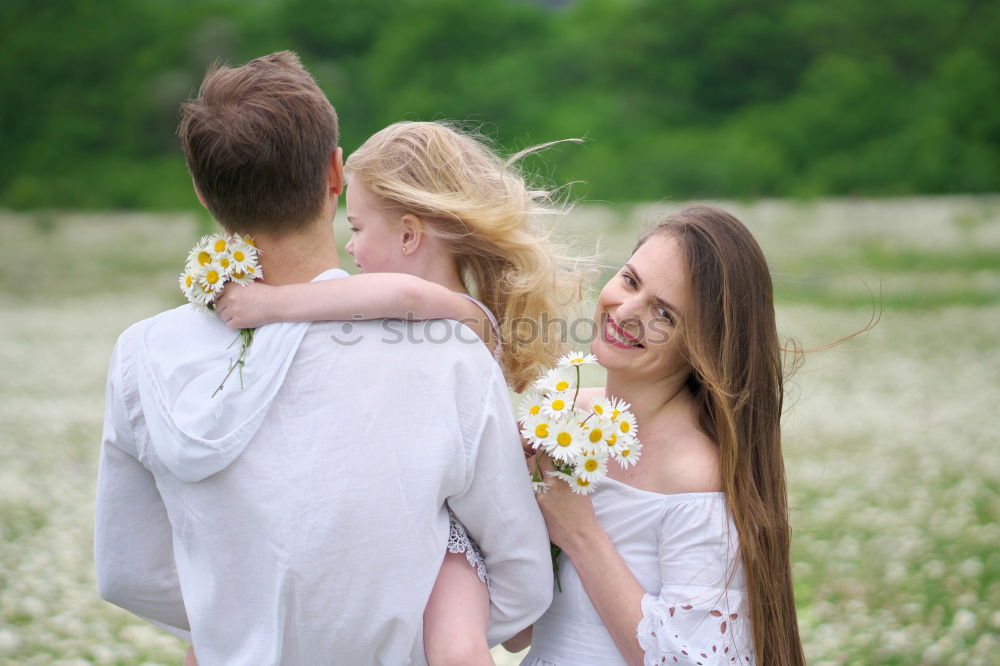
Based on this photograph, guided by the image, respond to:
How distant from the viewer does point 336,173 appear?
2238mm

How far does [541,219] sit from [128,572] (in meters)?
1.66

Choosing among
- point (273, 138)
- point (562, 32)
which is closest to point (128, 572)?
point (273, 138)

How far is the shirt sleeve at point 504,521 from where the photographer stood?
2.14 metres

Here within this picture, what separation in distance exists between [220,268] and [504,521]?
84 cm

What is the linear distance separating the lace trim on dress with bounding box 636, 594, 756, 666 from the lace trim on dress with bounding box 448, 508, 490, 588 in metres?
0.43

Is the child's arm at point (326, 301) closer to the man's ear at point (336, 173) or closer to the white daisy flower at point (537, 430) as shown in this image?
the man's ear at point (336, 173)

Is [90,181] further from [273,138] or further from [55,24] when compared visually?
[273,138]

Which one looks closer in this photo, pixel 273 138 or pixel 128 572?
pixel 273 138

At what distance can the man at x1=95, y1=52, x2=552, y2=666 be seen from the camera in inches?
79.6

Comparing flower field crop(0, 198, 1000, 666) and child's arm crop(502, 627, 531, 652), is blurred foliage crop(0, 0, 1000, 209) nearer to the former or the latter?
flower field crop(0, 198, 1000, 666)

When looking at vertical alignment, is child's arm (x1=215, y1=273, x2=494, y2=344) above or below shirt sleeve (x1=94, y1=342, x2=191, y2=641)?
above

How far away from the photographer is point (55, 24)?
1391 inches

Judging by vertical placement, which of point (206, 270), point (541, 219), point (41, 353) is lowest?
point (41, 353)

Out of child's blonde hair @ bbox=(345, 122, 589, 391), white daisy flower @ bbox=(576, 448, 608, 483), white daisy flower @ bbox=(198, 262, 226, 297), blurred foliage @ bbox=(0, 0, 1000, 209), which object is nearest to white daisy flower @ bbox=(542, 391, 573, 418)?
white daisy flower @ bbox=(576, 448, 608, 483)
